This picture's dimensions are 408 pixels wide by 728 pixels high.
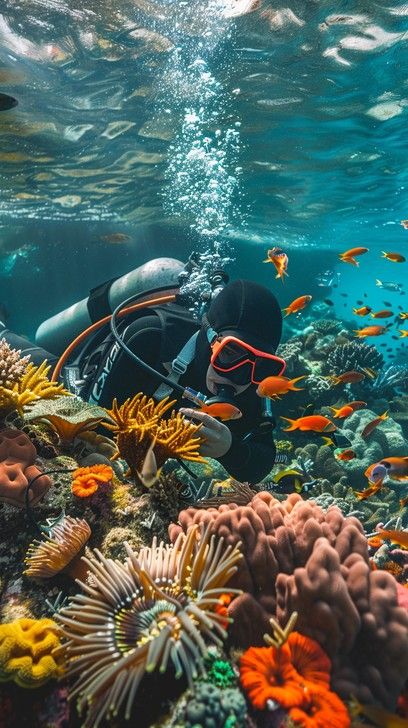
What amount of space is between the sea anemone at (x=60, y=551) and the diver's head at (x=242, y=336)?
1.96 m

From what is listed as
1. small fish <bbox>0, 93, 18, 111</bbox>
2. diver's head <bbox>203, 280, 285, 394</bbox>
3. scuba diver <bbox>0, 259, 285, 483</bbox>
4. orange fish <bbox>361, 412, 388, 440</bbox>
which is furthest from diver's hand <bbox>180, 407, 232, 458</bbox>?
orange fish <bbox>361, 412, 388, 440</bbox>

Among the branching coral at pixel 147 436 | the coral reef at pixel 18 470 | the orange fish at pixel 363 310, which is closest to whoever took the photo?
the coral reef at pixel 18 470

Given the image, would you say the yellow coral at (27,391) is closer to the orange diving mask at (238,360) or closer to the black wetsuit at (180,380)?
the black wetsuit at (180,380)

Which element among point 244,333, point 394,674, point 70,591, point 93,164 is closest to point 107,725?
point 70,591

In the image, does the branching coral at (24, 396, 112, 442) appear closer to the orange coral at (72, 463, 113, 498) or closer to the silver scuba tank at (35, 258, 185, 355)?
the orange coral at (72, 463, 113, 498)

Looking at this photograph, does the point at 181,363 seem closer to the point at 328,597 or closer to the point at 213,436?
the point at 213,436

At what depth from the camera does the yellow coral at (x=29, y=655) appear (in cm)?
191

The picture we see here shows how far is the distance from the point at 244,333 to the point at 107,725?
321 cm

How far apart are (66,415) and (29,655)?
1.70 m

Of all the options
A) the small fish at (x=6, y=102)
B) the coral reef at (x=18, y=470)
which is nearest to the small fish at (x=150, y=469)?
the coral reef at (x=18, y=470)

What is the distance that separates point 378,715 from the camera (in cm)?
177

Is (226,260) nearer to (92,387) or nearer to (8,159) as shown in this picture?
(8,159)

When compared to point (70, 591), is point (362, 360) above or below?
below

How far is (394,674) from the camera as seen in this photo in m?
1.99
